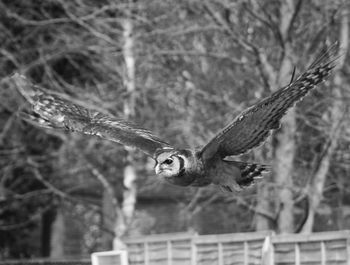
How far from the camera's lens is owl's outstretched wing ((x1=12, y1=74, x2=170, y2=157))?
10.3 metres

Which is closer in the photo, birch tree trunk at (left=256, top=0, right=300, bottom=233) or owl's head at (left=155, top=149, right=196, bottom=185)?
owl's head at (left=155, top=149, right=196, bottom=185)

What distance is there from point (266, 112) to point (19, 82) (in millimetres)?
3730

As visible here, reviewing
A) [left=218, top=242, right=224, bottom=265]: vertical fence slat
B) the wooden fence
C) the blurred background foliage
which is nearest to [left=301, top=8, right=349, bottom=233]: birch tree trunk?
the blurred background foliage

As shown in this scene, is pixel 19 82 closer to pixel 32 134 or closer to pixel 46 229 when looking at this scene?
pixel 32 134

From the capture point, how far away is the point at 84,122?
10922 mm

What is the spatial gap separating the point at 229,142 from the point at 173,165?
0.65 meters

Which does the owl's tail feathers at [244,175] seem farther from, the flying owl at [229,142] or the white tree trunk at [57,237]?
the white tree trunk at [57,237]

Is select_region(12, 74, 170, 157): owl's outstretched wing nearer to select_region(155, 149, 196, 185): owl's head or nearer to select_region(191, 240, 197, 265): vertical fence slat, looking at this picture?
select_region(155, 149, 196, 185): owl's head

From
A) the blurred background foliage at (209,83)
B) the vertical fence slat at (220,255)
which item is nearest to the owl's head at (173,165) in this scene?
the vertical fence slat at (220,255)

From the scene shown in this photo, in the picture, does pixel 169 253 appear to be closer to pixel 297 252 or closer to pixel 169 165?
pixel 297 252

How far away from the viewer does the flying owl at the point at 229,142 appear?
8.93m

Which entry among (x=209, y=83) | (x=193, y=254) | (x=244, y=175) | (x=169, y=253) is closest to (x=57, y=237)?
(x=209, y=83)

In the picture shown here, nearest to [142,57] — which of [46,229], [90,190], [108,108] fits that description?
[108,108]

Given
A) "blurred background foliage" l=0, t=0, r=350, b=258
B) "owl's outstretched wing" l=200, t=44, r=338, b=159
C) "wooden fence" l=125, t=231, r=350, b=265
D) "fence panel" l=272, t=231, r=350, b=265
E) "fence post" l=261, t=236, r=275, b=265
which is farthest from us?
"blurred background foliage" l=0, t=0, r=350, b=258
